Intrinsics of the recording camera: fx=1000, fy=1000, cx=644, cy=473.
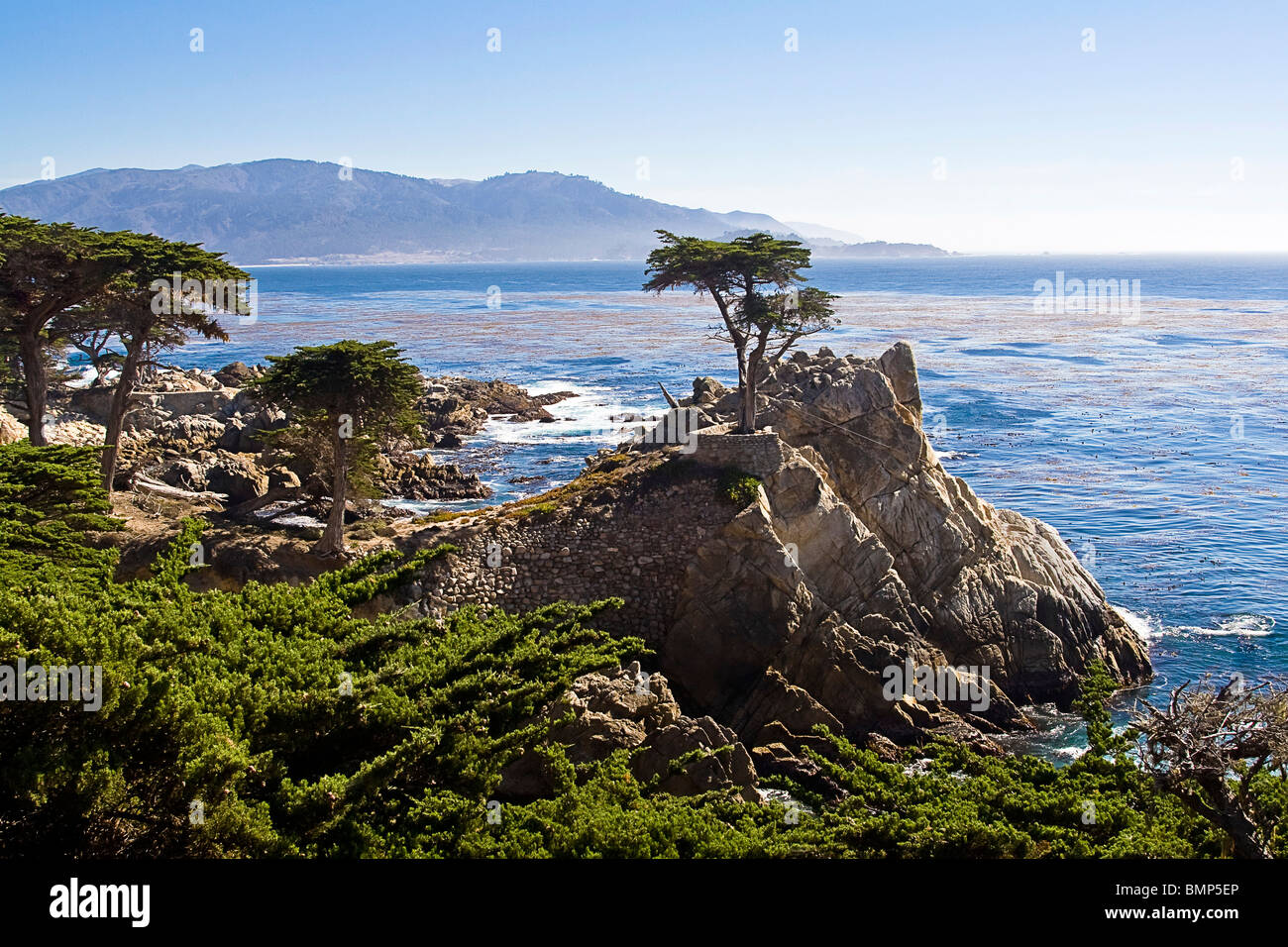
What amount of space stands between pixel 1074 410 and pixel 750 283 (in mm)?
43157

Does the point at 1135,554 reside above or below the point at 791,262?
below

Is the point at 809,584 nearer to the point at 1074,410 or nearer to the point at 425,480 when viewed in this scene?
the point at 425,480

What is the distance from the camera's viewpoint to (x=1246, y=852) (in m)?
12.1

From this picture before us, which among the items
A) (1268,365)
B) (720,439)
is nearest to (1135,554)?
(720,439)

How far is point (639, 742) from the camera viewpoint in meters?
18.3

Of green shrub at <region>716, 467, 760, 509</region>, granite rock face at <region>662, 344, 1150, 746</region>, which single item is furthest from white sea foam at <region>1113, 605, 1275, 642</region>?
green shrub at <region>716, 467, 760, 509</region>

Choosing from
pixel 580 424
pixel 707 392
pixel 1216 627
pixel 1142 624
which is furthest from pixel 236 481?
pixel 1216 627

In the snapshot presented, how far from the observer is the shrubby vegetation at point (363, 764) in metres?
10.8

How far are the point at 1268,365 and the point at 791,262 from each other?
6974 centimetres

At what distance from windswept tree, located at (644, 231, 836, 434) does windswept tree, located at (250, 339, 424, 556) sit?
8.97 meters

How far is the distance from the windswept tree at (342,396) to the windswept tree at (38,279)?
249 inches

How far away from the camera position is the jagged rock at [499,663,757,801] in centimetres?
1689
